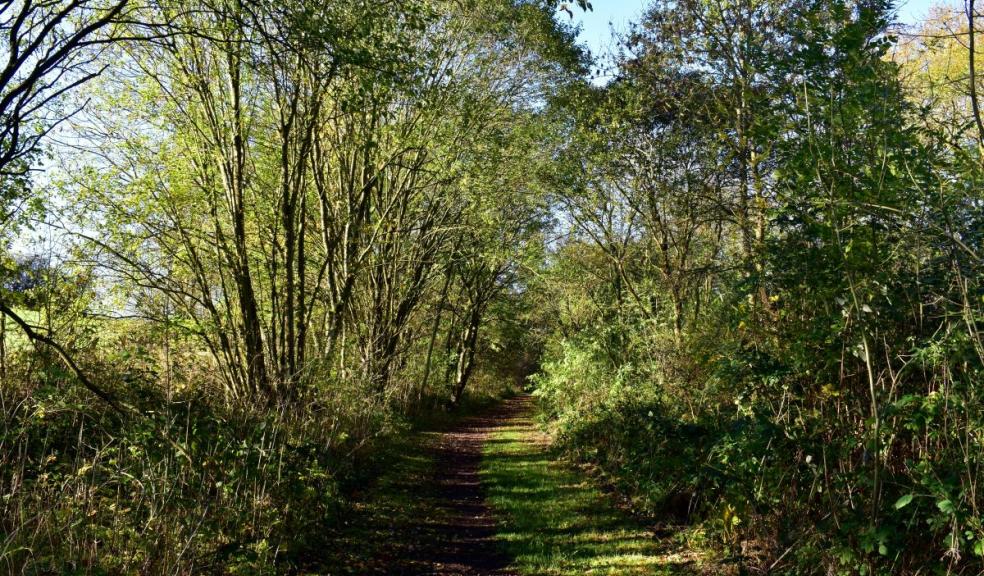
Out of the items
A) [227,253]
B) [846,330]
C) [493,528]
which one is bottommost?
[493,528]

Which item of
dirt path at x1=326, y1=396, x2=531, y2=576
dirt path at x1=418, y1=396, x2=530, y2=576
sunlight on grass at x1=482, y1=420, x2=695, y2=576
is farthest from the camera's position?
dirt path at x1=418, y1=396, x2=530, y2=576

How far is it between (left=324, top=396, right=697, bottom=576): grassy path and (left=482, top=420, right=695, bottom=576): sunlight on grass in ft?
0.04

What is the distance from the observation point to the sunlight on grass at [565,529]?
6.85 meters

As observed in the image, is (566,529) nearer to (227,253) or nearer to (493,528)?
(493,528)

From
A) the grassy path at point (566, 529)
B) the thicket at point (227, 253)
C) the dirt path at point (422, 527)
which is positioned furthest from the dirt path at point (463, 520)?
the thicket at point (227, 253)

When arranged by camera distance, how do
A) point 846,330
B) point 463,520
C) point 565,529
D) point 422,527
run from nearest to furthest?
1. point 846,330
2. point 565,529
3. point 422,527
4. point 463,520

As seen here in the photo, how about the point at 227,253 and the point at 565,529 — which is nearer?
the point at 565,529

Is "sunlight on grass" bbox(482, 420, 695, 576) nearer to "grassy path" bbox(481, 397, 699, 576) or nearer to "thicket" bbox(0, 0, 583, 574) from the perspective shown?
"grassy path" bbox(481, 397, 699, 576)

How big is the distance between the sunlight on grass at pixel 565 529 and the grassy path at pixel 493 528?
0.01 metres

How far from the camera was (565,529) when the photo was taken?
8344 millimetres

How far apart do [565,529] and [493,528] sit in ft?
3.34

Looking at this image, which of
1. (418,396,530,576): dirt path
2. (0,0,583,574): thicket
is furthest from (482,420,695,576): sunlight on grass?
(0,0,583,574): thicket

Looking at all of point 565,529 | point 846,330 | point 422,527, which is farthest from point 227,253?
point 846,330

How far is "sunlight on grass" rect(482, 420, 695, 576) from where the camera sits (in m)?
6.85
